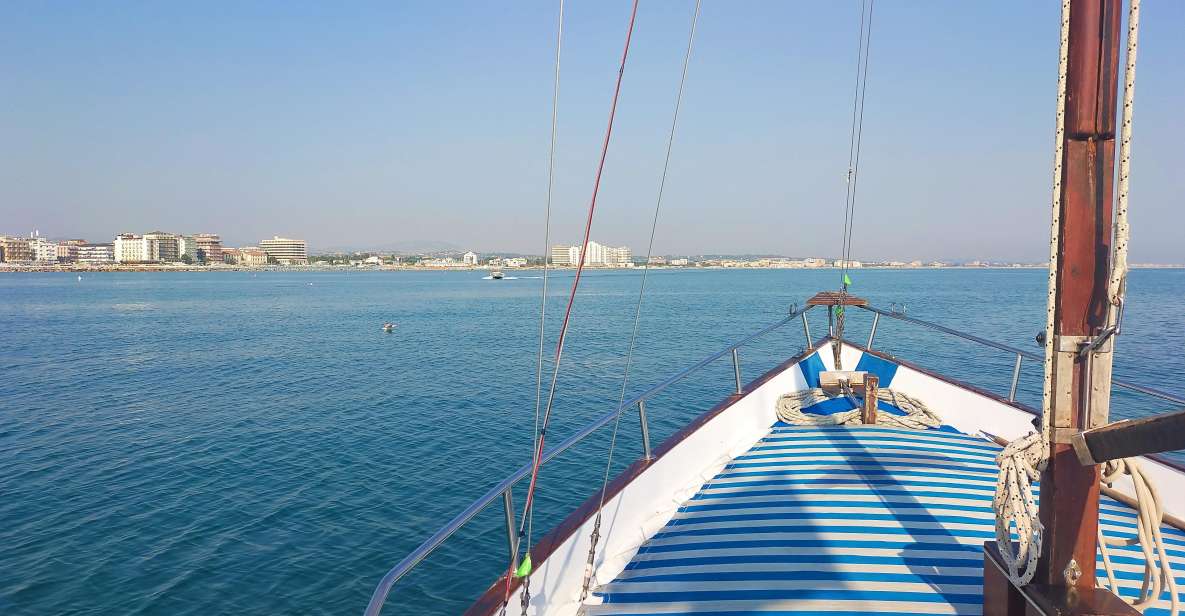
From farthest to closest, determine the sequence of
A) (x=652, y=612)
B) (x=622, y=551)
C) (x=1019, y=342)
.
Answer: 1. (x=1019, y=342)
2. (x=622, y=551)
3. (x=652, y=612)

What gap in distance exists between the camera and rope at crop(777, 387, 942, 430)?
6.82 metres

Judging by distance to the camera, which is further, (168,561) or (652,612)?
(168,561)

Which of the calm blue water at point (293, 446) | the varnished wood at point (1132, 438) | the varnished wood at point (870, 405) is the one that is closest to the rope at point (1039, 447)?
the varnished wood at point (1132, 438)

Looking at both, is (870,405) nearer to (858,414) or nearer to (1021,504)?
(858,414)

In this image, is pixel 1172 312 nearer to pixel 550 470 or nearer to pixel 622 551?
pixel 550 470

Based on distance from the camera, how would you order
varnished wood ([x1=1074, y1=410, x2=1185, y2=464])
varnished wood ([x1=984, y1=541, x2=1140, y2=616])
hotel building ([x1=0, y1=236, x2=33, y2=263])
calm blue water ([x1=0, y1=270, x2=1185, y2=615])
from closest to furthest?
varnished wood ([x1=1074, y1=410, x2=1185, y2=464]), varnished wood ([x1=984, y1=541, x2=1140, y2=616]), calm blue water ([x1=0, y1=270, x2=1185, y2=615]), hotel building ([x1=0, y1=236, x2=33, y2=263])

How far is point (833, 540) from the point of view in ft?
13.7

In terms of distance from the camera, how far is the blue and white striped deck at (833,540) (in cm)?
351

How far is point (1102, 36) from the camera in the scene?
2664mm

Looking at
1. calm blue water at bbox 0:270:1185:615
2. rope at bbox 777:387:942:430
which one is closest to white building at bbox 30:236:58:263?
calm blue water at bbox 0:270:1185:615

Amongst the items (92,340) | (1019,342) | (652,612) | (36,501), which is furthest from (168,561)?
(1019,342)

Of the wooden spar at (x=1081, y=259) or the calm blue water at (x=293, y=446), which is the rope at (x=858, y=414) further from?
the calm blue water at (x=293, y=446)

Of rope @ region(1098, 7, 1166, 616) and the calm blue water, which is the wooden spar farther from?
the calm blue water

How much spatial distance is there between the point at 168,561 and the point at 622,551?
846 centimetres
